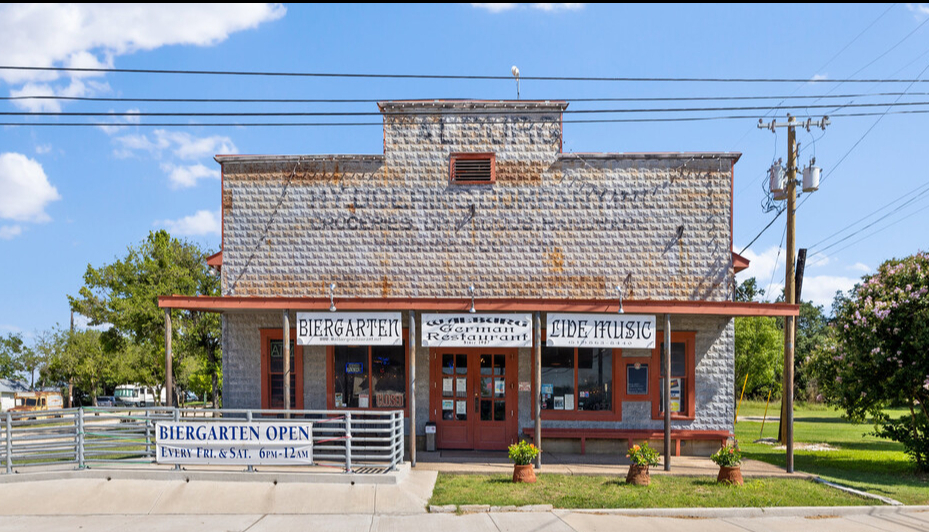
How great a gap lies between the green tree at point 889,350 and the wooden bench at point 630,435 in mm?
3145

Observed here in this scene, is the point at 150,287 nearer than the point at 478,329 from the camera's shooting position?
No

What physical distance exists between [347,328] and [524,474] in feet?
15.3

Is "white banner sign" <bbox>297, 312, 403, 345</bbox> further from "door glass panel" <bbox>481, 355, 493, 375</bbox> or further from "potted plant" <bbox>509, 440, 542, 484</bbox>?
"potted plant" <bbox>509, 440, 542, 484</bbox>

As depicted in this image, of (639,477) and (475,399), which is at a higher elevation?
(475,399)

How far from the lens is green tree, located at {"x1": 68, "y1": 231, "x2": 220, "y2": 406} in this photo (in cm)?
2889

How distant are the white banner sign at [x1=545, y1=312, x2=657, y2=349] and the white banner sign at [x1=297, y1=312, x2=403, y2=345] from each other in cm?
329

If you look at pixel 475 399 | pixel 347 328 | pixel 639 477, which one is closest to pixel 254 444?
pixel 347 328

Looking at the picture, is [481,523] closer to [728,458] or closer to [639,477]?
[639,477]

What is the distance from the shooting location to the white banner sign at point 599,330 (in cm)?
1372

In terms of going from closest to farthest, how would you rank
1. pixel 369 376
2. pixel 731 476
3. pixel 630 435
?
pixel 731 476 → pixel 630 435 → pixel 369 376

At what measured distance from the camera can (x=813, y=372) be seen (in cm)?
1672

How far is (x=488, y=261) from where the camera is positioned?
1525 cm

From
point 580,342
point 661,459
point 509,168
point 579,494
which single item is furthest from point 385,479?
point 509,168

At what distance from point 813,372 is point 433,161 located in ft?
35.7
